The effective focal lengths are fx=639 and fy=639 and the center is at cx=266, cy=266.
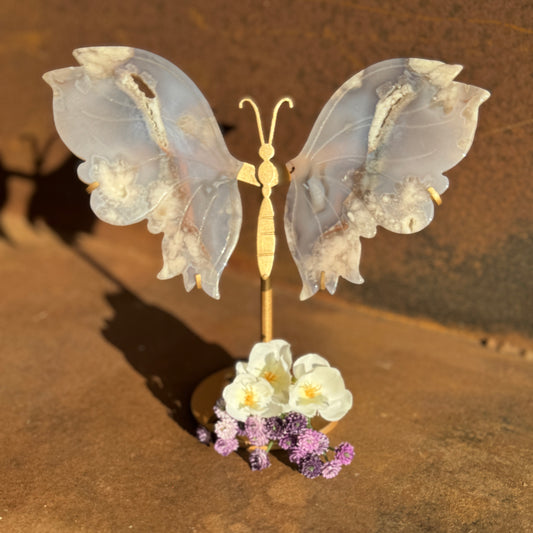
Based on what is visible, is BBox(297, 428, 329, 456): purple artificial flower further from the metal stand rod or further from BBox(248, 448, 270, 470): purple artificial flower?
the metal stand rod

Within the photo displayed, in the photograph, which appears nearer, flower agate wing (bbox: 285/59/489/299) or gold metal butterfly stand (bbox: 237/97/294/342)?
flower agate wing (bbox: 285/59/489/299)

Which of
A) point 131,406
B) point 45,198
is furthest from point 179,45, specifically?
point 131,406

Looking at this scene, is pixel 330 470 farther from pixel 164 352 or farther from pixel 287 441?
pixel 164 352

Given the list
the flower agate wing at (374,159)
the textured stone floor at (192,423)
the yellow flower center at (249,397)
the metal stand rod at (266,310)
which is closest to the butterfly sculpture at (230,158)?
the flower agate wing at (374,159)

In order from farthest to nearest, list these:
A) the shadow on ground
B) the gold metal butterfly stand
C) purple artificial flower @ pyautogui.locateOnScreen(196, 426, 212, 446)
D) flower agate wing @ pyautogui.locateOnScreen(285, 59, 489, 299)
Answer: the shadow on ground
purple artificial flower @ pyautogui.locateOnScreen(196, 426, 212, 446)
the gold metal butterfly stand
flower agate wing @ pyautogui.locateOnScreen(285, 59, 489, 299)

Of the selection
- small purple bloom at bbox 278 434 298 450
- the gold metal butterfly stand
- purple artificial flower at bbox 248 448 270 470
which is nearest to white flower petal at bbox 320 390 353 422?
small purple bloom at bbox 278 434 298 450

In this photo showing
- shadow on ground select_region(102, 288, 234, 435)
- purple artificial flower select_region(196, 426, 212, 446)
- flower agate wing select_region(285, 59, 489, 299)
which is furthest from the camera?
shadow on ground select_region(102, 288, 234, 435)

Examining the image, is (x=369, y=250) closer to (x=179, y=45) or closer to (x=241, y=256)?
(x=241, y=256)
